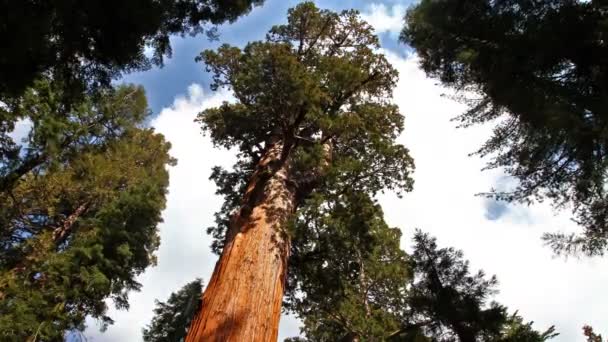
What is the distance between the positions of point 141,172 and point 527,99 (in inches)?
536

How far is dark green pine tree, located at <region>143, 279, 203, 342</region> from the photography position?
1612 centimetres

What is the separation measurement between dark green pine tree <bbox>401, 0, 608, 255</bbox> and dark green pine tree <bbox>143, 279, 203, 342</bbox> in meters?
14.5

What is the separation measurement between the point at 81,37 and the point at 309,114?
3.07 metres

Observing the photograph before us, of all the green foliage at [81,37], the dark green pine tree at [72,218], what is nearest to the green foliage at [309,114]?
the green foliage at [81,37]

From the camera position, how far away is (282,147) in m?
6.91

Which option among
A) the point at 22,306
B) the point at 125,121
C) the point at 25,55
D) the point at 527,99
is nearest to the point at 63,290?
the point at 22,306

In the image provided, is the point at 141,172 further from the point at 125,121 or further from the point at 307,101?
the point at 307,101

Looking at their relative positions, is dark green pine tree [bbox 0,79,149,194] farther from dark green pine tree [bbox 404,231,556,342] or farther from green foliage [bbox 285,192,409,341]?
dark green pine tree [bbox 404,231,556,342]

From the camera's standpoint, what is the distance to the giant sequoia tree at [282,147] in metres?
4.30

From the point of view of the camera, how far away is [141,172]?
48.3ft

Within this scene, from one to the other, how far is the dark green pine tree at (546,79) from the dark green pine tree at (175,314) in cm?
1453

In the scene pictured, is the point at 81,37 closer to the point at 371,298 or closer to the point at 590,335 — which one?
the point at 371,298

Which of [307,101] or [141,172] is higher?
[141,172]

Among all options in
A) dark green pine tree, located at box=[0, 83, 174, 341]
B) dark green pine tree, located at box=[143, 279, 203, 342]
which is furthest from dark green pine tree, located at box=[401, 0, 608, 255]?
dark green pine tree, located at box=[143, 279, 203, 342]
